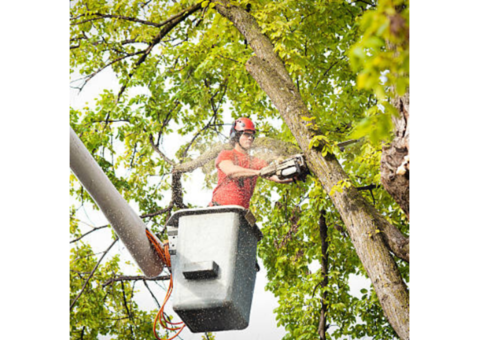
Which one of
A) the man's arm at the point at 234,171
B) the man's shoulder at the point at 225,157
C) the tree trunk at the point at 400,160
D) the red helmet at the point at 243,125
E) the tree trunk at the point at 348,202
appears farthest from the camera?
the red helmet at the point at 243,125

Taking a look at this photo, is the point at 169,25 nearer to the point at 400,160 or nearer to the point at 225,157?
the point at 225,157

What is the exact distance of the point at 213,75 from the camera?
6.45m

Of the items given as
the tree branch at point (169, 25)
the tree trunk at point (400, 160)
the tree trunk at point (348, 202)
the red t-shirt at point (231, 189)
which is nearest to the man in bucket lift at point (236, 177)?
the red t-shirt at point (231, 189)

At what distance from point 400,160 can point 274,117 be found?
423 cm

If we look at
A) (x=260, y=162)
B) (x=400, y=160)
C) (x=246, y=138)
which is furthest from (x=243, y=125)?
(x=400, y=160)

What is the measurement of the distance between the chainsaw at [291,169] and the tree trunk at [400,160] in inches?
38.0

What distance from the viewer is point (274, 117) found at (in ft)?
21.8

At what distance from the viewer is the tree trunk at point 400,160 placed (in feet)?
7.52

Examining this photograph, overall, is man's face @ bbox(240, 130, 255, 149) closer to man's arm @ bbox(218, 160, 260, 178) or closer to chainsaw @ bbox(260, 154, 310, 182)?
man's arm @ bbox(218, 160, 260, 178)

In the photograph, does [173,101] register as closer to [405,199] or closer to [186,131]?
[186,131]

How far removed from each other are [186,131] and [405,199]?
14.9 ft

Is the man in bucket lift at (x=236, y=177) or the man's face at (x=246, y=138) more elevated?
the man's face at (x=246, y=138)

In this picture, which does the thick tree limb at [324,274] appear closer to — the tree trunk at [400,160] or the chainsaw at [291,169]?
the chainsaw at [291,169]
